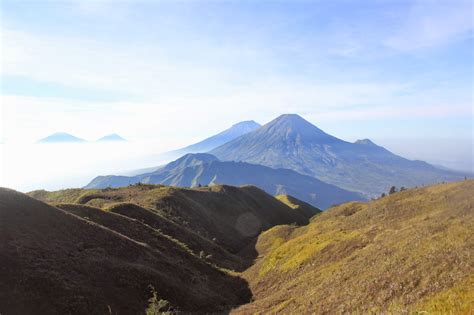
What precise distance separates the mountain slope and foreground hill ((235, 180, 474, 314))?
6.15 m

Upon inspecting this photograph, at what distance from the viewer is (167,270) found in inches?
1554

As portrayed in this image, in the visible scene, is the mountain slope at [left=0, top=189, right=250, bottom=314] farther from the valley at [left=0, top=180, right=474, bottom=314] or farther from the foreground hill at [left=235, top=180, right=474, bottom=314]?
the foreground hill at [left=235, top=180, right=474, bottom=314]

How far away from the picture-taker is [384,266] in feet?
89.0

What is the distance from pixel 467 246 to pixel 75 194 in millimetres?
86632

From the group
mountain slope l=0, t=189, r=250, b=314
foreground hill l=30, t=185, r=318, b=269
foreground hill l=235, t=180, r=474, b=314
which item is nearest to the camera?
foreground hill l=235, t=180, r=474, b=314

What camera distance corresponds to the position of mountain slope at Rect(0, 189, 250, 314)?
25422 mm

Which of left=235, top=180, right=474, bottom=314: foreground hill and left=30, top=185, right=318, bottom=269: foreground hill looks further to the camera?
left=30, top=185, right=318, bottom=269: foreground hill

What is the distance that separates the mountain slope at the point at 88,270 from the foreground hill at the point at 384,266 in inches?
242

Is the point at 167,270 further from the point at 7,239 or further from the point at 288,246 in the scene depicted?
the point at 288,246

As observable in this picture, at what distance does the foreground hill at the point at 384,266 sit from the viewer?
20017 millimetres

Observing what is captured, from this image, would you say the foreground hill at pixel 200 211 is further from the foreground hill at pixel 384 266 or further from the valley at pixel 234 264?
the foreground hill at pixel 384 266

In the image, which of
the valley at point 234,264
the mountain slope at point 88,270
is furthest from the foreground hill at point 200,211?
the mountain slope at point 88,270

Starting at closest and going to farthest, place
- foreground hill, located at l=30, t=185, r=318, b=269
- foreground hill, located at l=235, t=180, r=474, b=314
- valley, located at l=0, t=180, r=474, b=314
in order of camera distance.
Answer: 1. foreground hill, located at l=235, t=180, r=474, b=314
2. valley, located at l=0, t=180, r=474, b=314
3. foreground hill, located at l=30, t=185, r=318, b=269

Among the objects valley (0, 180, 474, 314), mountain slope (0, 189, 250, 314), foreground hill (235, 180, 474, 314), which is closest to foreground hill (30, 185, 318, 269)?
valley (0, 180, 474, 314)
